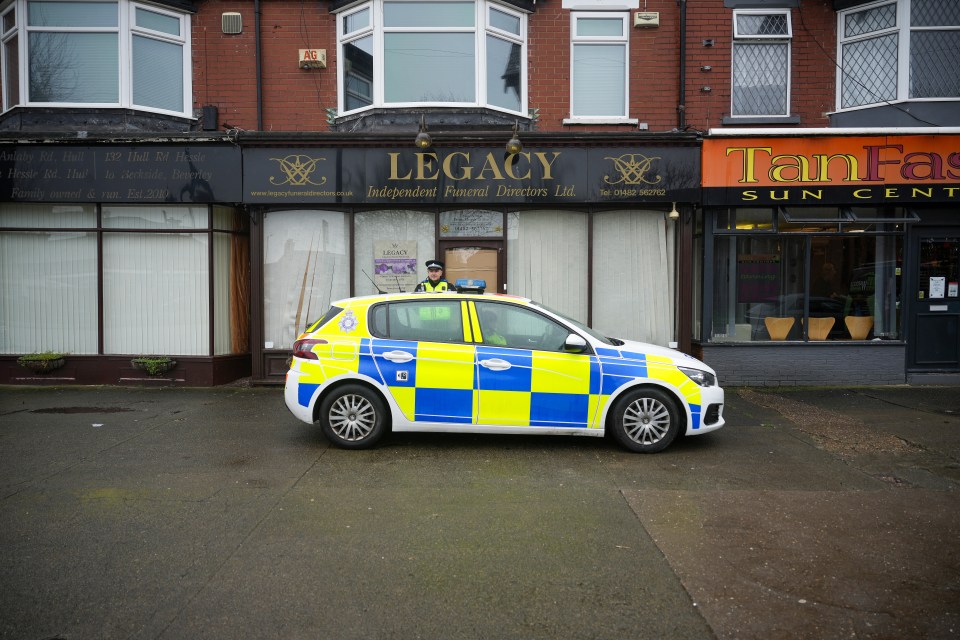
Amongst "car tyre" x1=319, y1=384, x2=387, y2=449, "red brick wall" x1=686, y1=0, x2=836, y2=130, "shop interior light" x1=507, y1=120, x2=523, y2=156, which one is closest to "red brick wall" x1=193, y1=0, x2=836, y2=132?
"red brick wall" x1=686, y1=0, x2=836, y2=130

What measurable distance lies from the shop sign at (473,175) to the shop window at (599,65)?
1.07 metres

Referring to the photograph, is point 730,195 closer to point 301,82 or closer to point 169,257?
point 301,82

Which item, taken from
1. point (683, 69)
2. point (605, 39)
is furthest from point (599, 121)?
point (683, 69)

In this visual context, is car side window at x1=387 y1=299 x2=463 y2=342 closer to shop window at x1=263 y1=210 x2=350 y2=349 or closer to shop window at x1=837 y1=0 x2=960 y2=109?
shop window at x1=263 y1=210 x2=350 y2=349

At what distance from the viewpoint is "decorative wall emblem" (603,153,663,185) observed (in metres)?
10.6

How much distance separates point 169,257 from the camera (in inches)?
435

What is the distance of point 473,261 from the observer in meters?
10.9

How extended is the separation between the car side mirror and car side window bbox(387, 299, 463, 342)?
105cm

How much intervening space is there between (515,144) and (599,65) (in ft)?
8.20

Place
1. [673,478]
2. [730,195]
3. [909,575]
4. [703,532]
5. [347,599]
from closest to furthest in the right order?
[347,599]
[909,575]
[703,532]
[673,478]
[730,195]

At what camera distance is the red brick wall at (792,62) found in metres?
10.9

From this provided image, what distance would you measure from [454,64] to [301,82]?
2583mm

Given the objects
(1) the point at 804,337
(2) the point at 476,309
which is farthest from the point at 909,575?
(1) the point at 804,337

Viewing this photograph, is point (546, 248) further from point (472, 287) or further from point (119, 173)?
point (119, 173)
